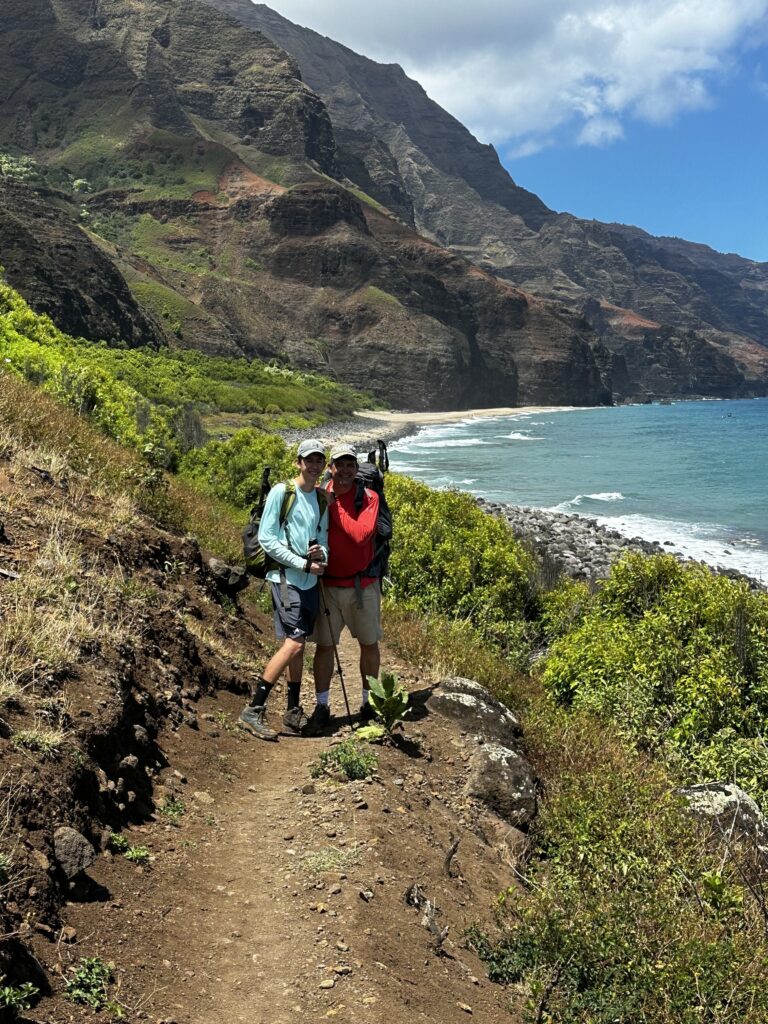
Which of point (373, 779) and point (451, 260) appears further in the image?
point (451, 260)

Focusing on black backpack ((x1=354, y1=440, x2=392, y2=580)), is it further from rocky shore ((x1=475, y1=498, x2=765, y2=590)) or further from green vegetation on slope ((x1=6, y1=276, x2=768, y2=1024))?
rocky shore ((x1=475, y1=498, x2=765, y2=590))

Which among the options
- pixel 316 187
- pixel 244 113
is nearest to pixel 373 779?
pixel 316 187

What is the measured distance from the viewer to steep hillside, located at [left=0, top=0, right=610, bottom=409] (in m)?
122

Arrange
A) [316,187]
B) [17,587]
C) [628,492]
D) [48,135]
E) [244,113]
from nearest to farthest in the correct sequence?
[17,587], [628,492], [316,187], [48,135], [244,113]

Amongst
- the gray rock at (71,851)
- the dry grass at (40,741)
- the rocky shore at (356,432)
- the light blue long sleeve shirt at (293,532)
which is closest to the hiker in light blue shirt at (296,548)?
the light blue long sleeve shirt at (293,532)

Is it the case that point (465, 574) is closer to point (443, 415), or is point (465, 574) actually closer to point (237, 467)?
→ point (237, 467)

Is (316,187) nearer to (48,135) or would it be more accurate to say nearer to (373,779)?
(48,135)

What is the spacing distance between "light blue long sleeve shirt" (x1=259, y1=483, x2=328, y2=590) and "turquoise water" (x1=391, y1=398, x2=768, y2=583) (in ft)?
67.3

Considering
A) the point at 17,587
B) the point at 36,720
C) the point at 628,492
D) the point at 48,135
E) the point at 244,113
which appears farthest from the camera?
the point at 244,113

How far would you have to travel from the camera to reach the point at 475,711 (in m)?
6.50

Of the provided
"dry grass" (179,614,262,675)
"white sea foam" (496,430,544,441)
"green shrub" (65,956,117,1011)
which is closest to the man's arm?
"dry grass" (179,614,262,675)

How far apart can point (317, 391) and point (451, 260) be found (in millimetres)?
82223

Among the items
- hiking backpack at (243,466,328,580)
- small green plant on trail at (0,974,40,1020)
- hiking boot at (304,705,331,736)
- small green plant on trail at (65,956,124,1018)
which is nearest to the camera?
small green plant on trail at (0,974,40,1020)

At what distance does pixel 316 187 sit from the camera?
140m
